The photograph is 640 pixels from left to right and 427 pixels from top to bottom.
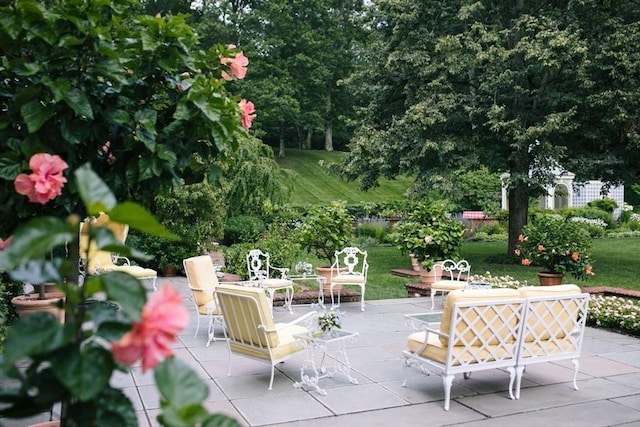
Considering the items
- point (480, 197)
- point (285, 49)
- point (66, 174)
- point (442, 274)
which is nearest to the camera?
point (66, 174)

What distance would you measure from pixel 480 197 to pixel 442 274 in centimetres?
1747

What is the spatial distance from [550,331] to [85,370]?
489 cm

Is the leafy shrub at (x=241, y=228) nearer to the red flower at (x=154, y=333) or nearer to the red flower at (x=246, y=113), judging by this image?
the red flower at (x=246, y=113)

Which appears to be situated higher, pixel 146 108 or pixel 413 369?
pixel 146 108

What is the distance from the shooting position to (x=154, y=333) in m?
1.27

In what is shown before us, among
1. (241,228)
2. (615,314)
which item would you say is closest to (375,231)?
(241,228)

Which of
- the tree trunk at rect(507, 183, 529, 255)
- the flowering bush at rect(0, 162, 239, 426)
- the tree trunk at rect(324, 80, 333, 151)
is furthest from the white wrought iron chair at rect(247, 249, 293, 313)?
the tree trunk at rect(324, 80, 333, 151)

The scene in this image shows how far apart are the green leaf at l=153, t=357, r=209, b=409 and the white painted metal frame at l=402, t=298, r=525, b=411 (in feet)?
12.3

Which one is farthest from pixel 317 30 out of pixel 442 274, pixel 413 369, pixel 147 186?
pixel 147 186

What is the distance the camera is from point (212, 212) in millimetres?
14422

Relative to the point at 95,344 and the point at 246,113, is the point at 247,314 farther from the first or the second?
the point at 95,344

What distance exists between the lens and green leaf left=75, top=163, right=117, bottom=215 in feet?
4.28

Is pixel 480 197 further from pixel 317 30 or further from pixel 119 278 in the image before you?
pixel 119 278

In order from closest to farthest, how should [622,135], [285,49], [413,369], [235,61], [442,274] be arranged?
[235,61], [413,369], [442,274], [622,135], [285,49]
